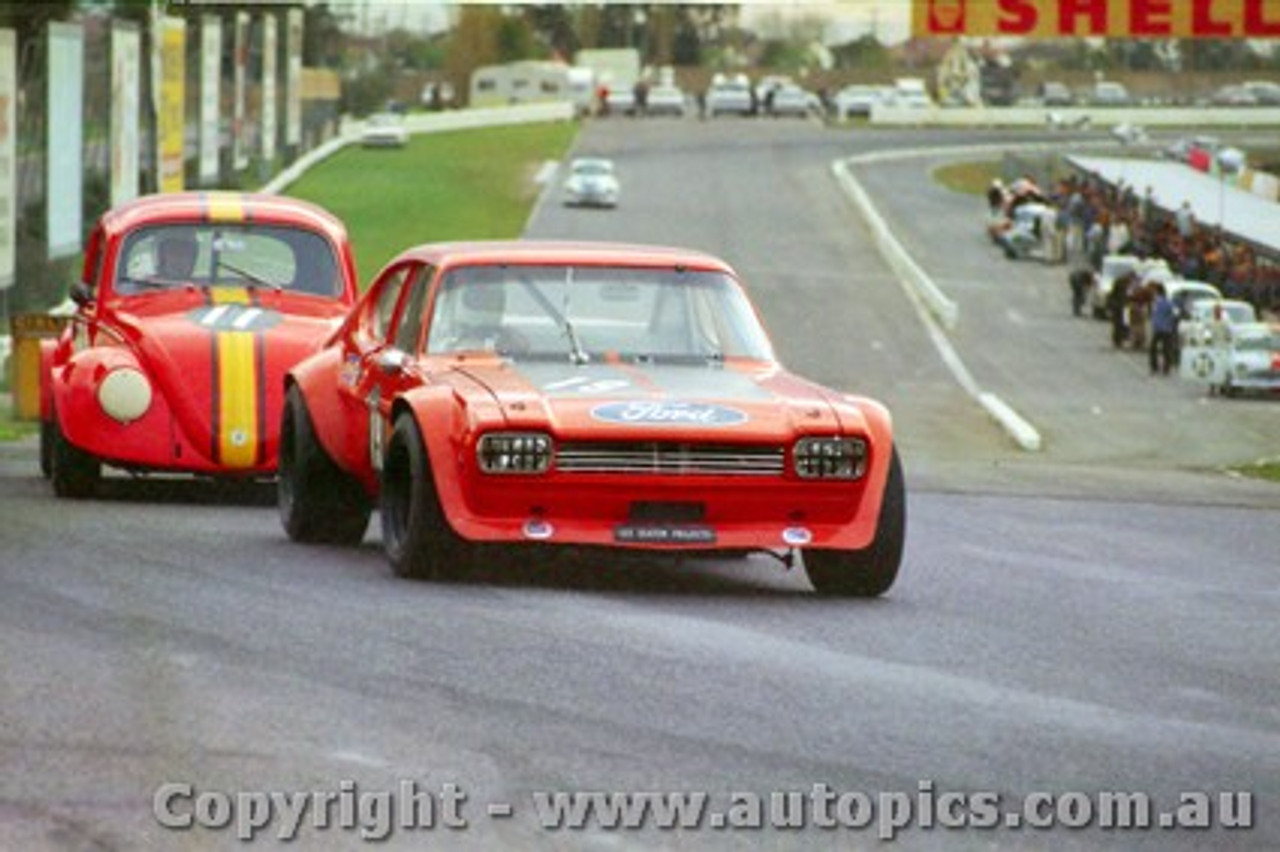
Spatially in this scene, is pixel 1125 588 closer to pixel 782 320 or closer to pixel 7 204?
pixel 7 204

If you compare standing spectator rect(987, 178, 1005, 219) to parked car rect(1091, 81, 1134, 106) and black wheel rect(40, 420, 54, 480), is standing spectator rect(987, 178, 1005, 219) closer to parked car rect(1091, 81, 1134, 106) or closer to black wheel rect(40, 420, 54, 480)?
parked car rect(1091, 81, 1134, 106)

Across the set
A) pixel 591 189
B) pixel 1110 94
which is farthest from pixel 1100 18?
pixel 1110 94

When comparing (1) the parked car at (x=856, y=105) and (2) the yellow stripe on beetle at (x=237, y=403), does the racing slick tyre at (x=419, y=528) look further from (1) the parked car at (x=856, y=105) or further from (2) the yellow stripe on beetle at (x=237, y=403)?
(1) the parked car at (x=856, y=105)

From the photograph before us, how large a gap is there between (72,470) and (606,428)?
5788 mm

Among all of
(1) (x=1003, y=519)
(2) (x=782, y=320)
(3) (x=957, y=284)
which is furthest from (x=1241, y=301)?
(1) (x=1003, y=519)

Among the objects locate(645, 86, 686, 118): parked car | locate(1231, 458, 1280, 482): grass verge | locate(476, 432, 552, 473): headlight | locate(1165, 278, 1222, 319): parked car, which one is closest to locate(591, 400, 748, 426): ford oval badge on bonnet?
locate(476, 432, 552, 473): headlight

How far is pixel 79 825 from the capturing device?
281 inches

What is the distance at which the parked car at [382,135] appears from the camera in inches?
4510

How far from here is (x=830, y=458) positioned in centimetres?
1262

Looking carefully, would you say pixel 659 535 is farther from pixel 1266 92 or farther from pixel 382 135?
pixel 382 135

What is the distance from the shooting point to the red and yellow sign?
5116 cm

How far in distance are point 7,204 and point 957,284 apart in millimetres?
45093

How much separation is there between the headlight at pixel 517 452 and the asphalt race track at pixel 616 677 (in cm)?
46

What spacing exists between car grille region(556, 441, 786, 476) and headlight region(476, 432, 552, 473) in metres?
0.05
